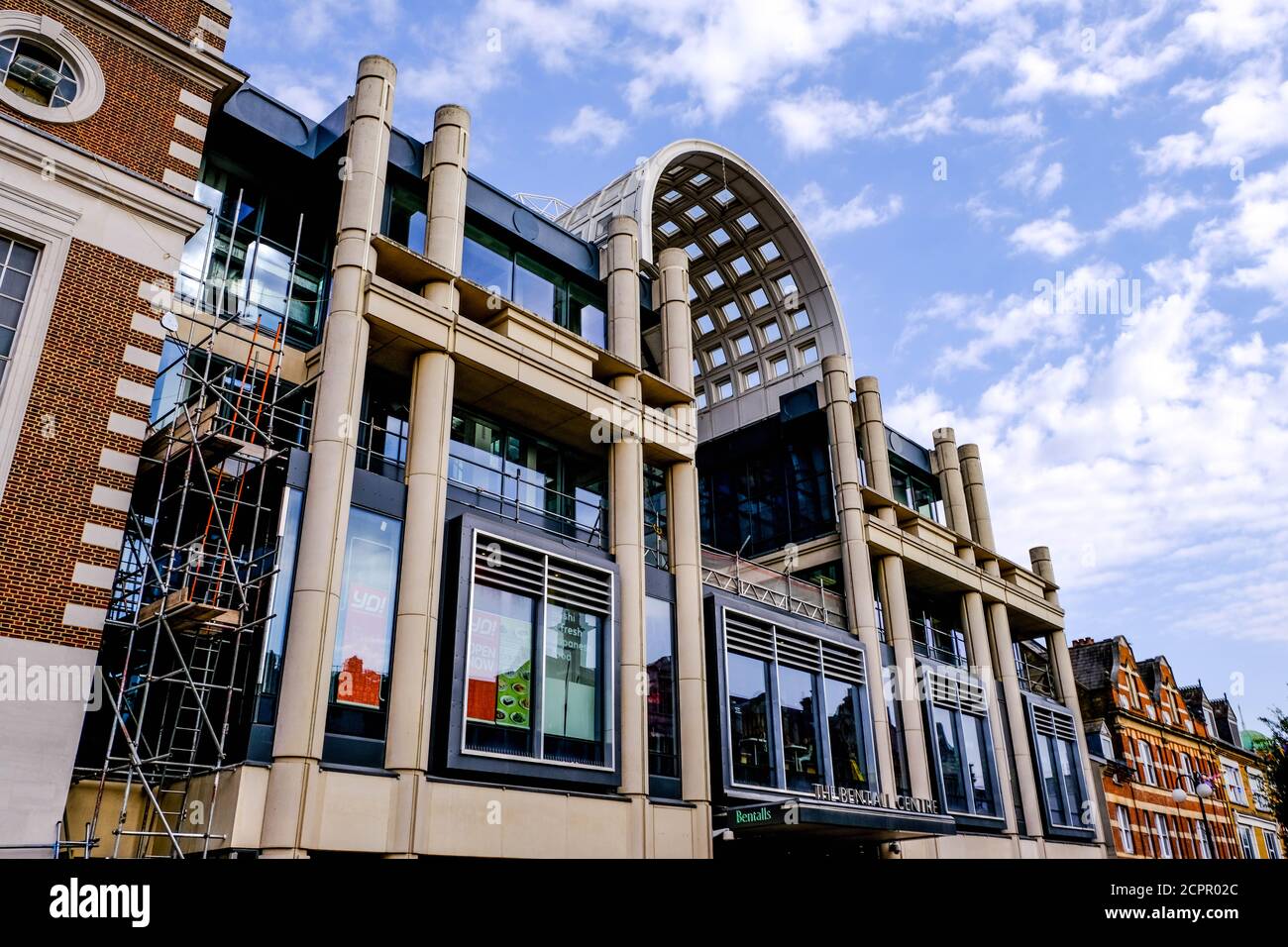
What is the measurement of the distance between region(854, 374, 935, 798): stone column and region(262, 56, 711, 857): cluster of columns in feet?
33.6

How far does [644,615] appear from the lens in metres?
23.0

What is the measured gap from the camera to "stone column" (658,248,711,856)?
22703 millimetres

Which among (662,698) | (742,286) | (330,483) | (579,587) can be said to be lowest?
(662,698)

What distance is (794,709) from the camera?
27375 millimetres

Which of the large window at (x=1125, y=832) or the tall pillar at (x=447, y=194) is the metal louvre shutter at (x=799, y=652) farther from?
the large window at (x=1125, y=832)

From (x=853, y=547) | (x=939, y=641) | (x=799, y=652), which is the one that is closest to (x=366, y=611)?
(x=799, y=652)

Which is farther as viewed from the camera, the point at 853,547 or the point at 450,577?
the point at 853,547

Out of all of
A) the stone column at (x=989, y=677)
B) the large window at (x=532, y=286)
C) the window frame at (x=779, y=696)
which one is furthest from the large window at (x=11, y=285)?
the stone column at (x=989, y=677)

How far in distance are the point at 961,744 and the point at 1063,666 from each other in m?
11.2

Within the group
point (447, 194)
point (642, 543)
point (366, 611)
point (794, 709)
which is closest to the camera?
point (366, 611)

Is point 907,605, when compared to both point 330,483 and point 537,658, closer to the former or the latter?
point 537,658

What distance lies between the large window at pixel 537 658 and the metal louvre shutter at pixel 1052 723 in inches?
883
